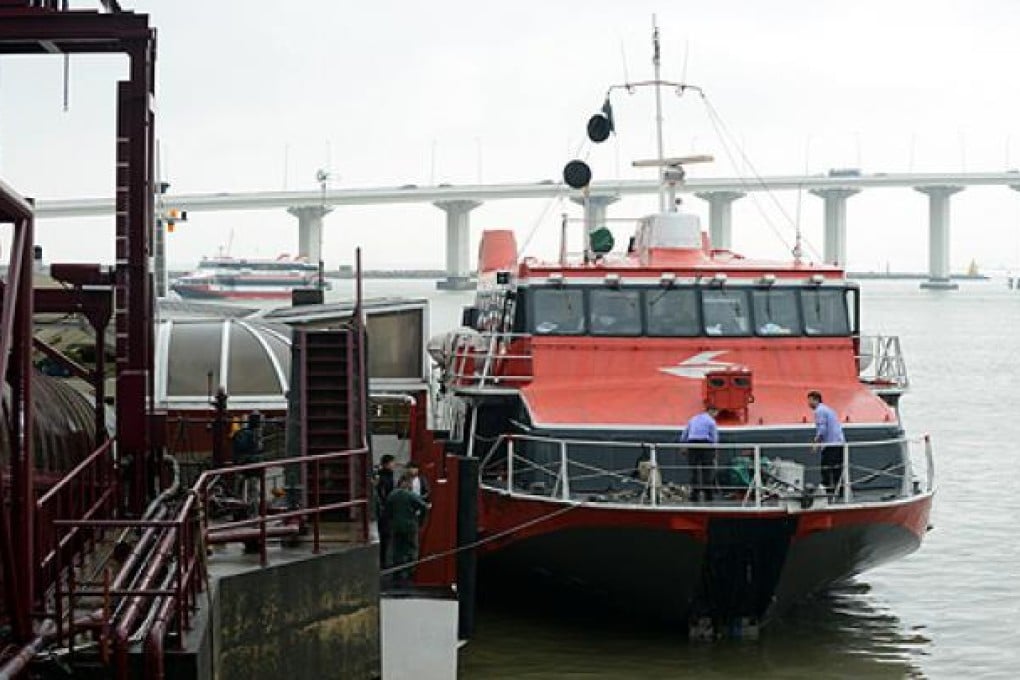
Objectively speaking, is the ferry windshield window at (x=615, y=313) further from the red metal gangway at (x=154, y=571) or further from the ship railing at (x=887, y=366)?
the red metal gangway at (x=154, y=571)

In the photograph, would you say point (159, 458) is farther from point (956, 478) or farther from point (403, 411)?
point (956, 478)

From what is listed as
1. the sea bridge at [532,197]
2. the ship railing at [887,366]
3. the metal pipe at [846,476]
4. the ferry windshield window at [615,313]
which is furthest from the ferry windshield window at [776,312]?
the sea bridge at [532,197]

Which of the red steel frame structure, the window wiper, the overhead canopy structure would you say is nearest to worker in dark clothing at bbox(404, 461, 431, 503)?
the red steel frame structure

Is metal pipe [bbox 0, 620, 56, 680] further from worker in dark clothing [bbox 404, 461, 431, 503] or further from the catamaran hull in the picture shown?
the catamaran hull

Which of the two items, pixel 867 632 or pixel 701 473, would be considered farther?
pixel 867 632

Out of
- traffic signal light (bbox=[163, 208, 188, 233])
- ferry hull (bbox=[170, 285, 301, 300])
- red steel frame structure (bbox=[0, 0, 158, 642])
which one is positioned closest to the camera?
red steel frame structure (bbox=[0, 0, 158, 642])

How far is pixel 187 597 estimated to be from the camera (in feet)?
40.4

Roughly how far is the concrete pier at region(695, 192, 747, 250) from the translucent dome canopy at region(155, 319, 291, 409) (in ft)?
276

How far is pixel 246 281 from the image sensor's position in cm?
15450

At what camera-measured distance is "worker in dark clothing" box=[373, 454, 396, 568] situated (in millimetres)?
18031

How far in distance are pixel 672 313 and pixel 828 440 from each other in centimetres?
307

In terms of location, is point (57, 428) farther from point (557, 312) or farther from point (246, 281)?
point (246, 281)

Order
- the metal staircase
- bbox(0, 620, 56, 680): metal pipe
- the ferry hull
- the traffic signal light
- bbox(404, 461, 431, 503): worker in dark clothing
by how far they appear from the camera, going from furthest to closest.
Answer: the ferry hull, the traffic signal light, bbox(404, 461, 431, 503): worker in dark clothing, the metal staircase, bbox(0, 620, 56, 680): metal pipe

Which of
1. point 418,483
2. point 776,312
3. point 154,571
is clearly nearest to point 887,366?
point 776,312
